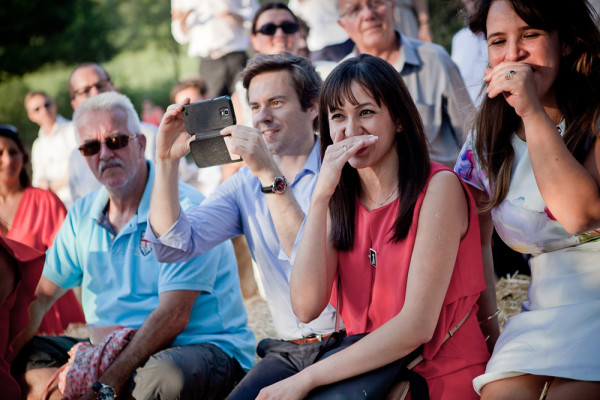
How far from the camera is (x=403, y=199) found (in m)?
2.50

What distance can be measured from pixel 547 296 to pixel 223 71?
227 inches

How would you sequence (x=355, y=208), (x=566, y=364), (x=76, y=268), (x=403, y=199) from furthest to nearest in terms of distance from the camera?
(x=76, y=268), (x=355, y=208), (x=403, y=199), (x=566, y=364)

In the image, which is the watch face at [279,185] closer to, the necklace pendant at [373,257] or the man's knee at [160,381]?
the necklace pendant at [373,257]

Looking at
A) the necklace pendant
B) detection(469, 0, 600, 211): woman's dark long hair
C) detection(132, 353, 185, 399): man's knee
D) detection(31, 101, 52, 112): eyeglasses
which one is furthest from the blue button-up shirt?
detection(31, 101, 52, 112): eyeglasses

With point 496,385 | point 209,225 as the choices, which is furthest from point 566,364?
point 209,225

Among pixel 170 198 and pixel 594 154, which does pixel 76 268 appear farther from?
pixel 594 154

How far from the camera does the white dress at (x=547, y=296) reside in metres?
2.16

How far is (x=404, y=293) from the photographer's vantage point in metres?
2.45

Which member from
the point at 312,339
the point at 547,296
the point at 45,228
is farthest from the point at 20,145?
the point at 547,296

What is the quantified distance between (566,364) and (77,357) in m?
2.44

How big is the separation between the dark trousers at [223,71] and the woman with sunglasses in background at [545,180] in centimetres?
507

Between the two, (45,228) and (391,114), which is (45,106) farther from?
(391,114)

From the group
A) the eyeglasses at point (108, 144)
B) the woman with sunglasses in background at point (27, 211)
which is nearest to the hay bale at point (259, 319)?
the woman with sunglasses in background at point (27, 211)

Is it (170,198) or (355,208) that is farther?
(170,198)
